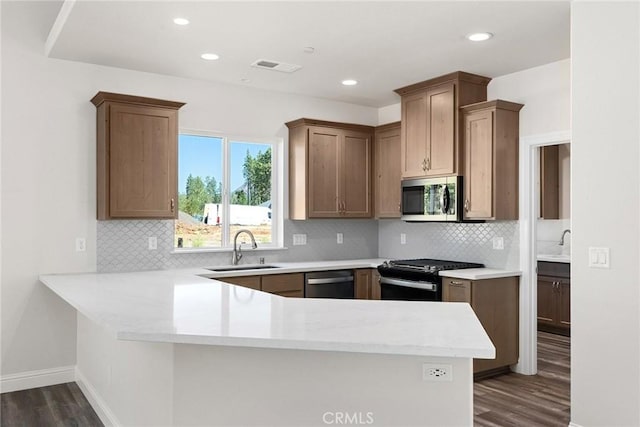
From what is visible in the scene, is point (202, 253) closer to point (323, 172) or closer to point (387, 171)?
point (323, 172)

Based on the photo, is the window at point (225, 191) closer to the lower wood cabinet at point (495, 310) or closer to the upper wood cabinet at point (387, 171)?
the upper wood cabinet at point (387, 171)

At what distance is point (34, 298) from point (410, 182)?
341 cm

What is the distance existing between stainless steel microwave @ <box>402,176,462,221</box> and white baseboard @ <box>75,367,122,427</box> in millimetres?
3061

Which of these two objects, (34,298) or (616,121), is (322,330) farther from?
(34,298)

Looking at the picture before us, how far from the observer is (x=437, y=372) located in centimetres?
213

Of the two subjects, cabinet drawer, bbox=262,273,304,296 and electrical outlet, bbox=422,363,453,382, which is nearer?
electrical outlet, bbox=422,363,453,382

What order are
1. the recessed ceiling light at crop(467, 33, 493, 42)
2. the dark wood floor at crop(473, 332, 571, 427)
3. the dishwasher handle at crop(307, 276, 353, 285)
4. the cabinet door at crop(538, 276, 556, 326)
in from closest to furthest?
the dark wood floor at crop(473, 332, 571, 427)
the recessed ceiling light at crop(467, 33, 493, 42)
the dishwasher handle at crop(307, 276, 353, 285)
the cabinet door at crop(538, 276, 556, 326)

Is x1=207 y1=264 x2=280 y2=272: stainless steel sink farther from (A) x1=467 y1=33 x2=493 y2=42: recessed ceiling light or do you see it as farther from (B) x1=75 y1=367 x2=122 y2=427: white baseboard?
(A) x1=467 y1=33 x2=493 y2=42: recessed ceiling light

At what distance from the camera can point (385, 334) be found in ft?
6.72

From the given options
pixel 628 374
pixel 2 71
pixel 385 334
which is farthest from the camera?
pixel 2 71

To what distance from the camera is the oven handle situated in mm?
4566

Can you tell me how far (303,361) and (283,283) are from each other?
262 centimetres

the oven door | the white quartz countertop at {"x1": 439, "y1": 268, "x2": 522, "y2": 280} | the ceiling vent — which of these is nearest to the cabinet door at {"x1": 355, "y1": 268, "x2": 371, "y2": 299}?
the oven door

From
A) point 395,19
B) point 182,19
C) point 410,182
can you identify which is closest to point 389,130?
point 410,182
